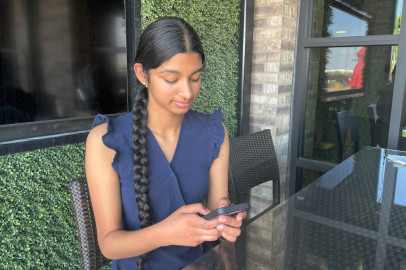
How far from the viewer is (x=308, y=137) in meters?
2.77

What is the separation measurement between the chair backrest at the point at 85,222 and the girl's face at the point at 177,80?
0.40 meters

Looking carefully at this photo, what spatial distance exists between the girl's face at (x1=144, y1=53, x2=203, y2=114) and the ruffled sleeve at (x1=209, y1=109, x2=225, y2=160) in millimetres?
263

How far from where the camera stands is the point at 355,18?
242 cm

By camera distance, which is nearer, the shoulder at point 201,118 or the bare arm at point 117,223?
the bare arm at point 117,223

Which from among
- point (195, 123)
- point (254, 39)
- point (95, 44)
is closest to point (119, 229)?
point (195, 123)

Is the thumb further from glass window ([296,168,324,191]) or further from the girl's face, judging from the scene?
glass window ([296,168,324,191])

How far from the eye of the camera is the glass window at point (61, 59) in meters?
1.38

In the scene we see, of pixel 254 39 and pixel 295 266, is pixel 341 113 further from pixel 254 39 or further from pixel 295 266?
pixel 295 266

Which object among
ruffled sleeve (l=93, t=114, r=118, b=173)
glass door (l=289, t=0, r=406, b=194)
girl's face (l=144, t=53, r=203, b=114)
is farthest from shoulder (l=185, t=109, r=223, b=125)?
glass door (l=289, t=0, r=406, b=194)

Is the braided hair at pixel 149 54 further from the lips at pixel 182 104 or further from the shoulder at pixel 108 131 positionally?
the lips at pixel 182 104

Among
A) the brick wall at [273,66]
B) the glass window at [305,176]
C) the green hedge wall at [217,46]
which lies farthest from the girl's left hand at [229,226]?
the glass window at [305,176]

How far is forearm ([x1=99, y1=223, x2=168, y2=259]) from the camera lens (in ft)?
2.91

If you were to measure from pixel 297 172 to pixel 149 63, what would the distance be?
2.10 metres

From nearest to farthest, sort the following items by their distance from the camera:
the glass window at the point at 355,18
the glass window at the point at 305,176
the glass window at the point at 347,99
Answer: the glass window at the point at 355,18
the glass window at the point at 347,99
the glass window at the point at 305,176
